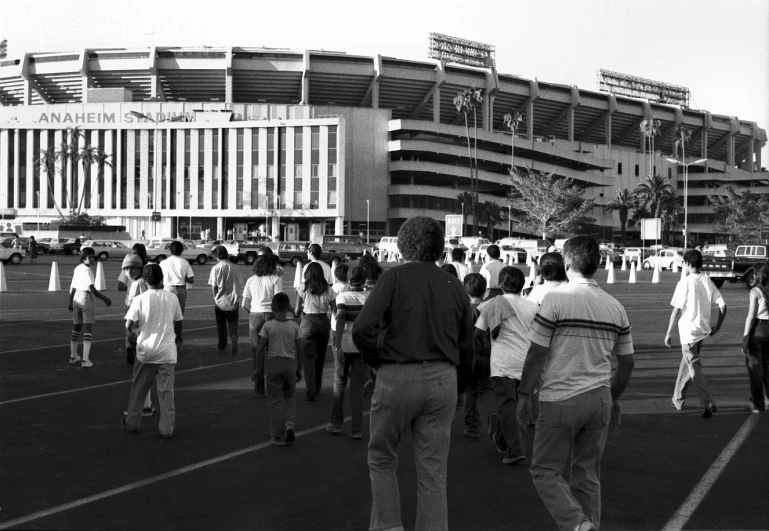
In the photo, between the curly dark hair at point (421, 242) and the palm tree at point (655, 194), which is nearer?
the curly dark hair at point (421, 242)

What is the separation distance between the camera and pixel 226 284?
49.0 feet

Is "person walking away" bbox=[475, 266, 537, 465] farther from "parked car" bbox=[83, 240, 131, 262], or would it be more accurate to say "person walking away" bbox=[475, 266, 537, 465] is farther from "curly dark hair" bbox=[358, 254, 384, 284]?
"parked car" bbox=[83, 240, 131, 262]

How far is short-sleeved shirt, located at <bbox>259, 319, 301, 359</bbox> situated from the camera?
8633 millimetres

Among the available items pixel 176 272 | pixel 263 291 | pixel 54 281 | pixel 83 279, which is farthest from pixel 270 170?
pixel 263 291

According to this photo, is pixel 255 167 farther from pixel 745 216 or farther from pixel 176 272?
pixel 176 272

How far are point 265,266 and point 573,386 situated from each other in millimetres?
7658

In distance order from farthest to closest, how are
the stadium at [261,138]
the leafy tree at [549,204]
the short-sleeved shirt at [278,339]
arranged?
the stadium at [261,138] < the leafy tree at [549,204] < the short-sleeved shirt at [278,339]

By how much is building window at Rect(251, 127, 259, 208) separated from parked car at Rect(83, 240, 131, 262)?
3025 cm

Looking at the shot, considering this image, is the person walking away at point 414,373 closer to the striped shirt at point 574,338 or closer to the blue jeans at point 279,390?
the striped shirt at point 574,338

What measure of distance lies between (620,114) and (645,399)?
115m

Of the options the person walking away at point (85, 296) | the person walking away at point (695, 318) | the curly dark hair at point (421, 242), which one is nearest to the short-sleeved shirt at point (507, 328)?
the person walking away at point (695, 318)

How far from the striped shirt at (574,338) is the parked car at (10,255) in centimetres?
5066

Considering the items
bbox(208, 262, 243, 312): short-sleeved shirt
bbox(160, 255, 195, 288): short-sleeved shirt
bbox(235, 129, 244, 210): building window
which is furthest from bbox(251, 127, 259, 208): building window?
bbox(160, 255, 195, 288): short-sleeved shirt

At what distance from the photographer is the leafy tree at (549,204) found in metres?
94.3
